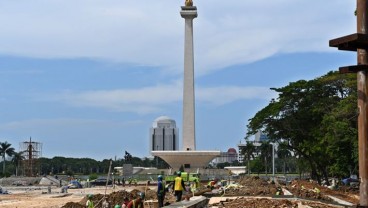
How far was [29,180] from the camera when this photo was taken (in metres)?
87.9

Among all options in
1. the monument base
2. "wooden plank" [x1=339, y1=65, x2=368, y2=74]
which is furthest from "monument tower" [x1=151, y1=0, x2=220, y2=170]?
"wooden plank" [x1=339, y1=65, x2=368, y2=74]

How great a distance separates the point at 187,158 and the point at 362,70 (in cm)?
7269

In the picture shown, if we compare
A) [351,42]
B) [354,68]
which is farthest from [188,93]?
[351,42]

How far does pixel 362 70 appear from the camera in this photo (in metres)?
9.06

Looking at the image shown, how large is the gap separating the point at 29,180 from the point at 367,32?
8427cm

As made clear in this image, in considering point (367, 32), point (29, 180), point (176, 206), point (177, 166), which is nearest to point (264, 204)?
point (176, 206)

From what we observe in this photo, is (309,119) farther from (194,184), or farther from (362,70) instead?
(362,70)

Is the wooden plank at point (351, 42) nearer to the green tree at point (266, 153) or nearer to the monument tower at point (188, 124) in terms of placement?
the monument tower at point (188, 124)

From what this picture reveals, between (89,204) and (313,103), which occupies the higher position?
(313,103)

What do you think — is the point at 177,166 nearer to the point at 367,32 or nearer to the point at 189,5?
the point at 189,5

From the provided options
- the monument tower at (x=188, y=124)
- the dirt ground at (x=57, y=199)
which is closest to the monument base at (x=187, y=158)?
the monument tower at (x=188, y=124)

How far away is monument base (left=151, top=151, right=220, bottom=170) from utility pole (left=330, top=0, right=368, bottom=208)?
70.5m

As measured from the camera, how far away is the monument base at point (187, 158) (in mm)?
80037

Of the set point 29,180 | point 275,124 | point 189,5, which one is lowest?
point 29,180
